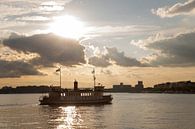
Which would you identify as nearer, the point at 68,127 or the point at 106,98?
the point at 68,127

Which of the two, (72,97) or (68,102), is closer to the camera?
(68,102)

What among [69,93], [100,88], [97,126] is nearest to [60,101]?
[69,93]

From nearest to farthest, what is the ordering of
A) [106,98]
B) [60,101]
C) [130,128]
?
[130,128] → [60,101] → [106,98]

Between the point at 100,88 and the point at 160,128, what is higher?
the point at 100,88

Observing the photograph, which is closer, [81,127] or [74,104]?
[81,127]

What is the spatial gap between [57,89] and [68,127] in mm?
90736

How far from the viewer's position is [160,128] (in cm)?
9638

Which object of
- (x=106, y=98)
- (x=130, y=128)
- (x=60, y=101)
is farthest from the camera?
(x=106, y=98)

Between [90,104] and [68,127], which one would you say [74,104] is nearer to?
[90,104]

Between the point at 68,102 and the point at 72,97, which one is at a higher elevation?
the point at 72,97

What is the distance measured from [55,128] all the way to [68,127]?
3.04m

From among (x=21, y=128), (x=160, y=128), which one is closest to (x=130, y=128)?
(x=160, y=128)

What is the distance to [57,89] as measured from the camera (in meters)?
189

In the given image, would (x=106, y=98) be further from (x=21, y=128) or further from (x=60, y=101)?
(x=21, y=128)
